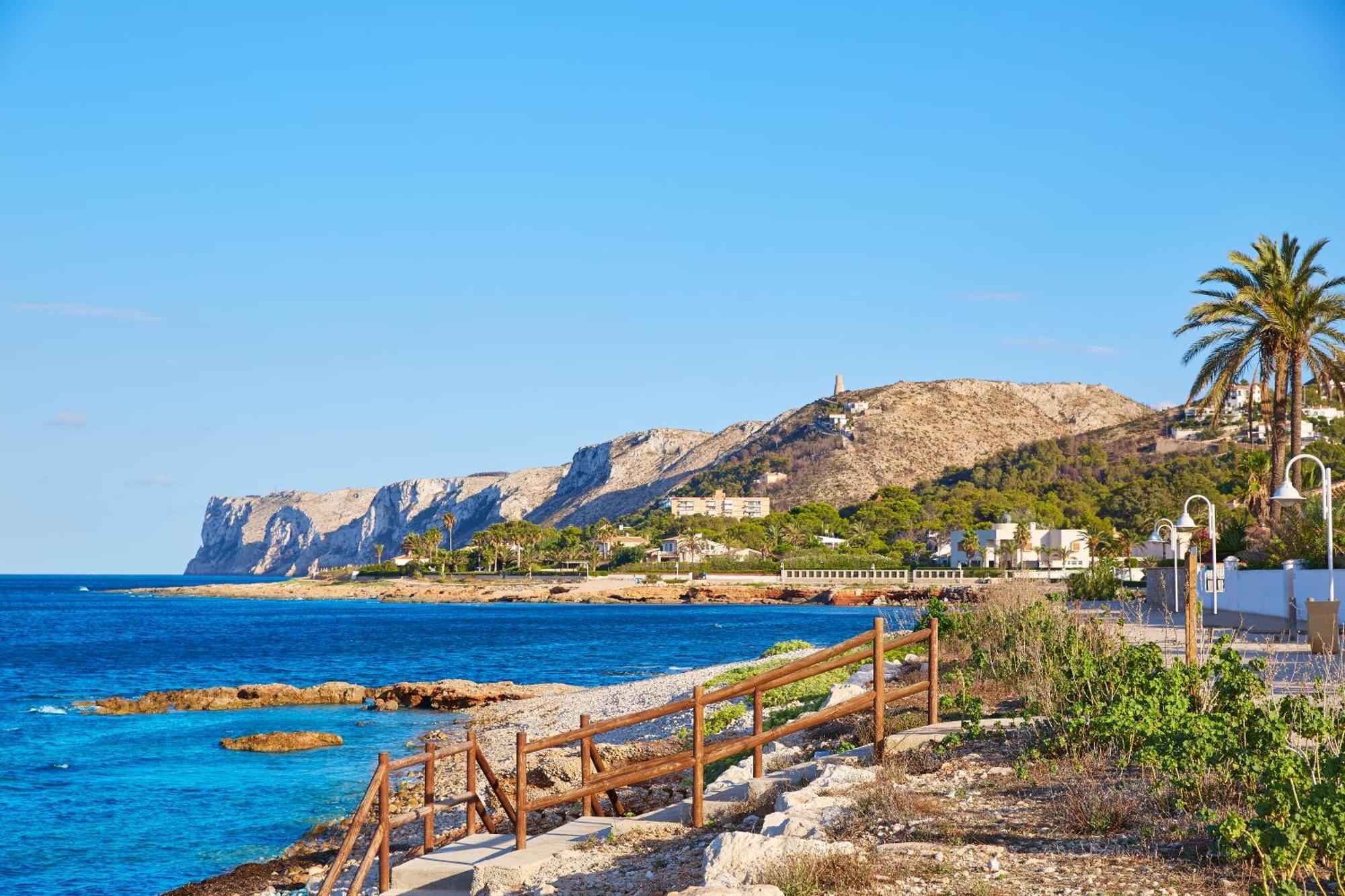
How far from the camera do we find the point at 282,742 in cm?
2755

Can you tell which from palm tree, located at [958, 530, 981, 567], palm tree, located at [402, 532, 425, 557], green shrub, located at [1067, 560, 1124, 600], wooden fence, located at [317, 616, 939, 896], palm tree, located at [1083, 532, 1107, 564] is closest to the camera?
wooden fence, located at [317, 616, 939, 896]

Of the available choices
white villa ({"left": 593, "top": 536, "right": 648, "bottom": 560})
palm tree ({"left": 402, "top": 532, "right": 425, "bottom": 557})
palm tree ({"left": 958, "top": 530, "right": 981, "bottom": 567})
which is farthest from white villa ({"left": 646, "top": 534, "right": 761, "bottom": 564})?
palm tree ({"left": 402, "top": 532, "right": 425, "bottom": 557})

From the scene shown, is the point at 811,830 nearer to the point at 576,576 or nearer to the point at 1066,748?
the point at 1066,748

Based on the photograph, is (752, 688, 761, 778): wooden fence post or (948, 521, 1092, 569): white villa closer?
(752, 688, 761, 778): wooden fence post

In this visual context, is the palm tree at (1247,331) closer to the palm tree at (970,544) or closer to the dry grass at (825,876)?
the dry grass at (825,876)

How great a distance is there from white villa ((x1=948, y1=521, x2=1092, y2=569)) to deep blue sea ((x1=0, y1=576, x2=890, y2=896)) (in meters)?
19.1

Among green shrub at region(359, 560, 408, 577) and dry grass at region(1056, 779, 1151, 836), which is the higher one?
dry grass at region(1056, 779, 1151, 836)

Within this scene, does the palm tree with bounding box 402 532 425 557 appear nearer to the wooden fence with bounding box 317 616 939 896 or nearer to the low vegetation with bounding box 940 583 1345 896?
the wooden fence with bounding box 317 616 939 896

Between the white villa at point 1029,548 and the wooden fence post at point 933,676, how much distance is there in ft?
318

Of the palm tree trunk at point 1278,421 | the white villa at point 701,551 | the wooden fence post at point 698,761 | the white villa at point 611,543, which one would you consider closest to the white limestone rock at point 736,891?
the wooden fence post at point 698,761

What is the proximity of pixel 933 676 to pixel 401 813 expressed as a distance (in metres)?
5.81

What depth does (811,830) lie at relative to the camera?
9055 mm

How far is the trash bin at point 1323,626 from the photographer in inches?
766

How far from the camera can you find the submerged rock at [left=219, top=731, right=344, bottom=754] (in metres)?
27.3
